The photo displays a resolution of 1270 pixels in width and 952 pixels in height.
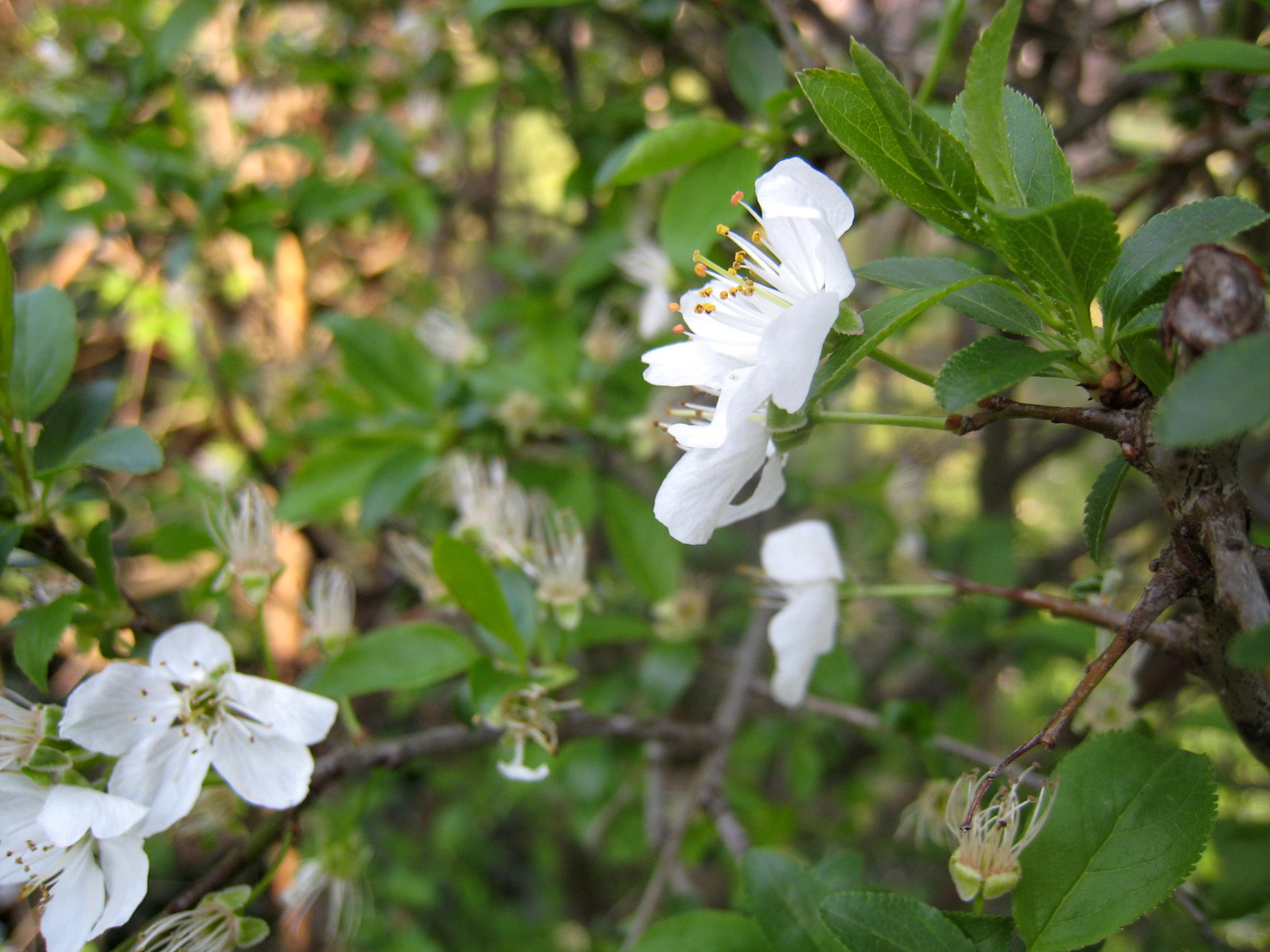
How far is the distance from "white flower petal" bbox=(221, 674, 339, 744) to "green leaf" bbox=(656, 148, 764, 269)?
54 cm

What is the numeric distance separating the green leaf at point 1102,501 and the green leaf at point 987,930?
277 millimetres

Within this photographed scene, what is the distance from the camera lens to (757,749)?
5.21 ft

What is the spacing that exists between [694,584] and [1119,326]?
42.2 inches

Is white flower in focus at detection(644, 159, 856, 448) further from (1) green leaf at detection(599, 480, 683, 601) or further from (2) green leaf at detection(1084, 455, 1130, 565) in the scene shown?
(1) green leaf at detection(599, 480, 683, 601)

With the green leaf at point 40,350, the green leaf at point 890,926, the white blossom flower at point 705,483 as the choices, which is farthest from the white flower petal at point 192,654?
the green leaf at point 890,926

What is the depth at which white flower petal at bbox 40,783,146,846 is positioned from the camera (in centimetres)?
61

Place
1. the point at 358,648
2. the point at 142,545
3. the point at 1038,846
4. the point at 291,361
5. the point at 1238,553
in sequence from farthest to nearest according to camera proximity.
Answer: the point at 291,361
the point at 142,545
the point at 358,648
the point at 1038,846
the point at 1238,553

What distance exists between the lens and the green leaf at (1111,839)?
0.56 meters

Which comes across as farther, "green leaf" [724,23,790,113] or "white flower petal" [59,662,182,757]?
"green leaf" [724,23,790,113]

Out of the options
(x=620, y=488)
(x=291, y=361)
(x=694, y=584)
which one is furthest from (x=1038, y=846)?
(x=291, y=361)

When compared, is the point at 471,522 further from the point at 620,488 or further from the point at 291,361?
the point at 291,361

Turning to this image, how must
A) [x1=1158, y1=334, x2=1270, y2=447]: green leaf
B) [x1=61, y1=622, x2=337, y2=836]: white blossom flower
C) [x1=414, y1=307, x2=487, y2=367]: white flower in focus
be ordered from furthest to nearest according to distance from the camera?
1. [x1=414, y1=307, x2=487, y2=367]: white flower in focus
2. [x1=61, y1=622, x2=337, y2=836]: white blossom flower
3. [x1=1158, y1=334, x2=1270, y2=447]: green leaf

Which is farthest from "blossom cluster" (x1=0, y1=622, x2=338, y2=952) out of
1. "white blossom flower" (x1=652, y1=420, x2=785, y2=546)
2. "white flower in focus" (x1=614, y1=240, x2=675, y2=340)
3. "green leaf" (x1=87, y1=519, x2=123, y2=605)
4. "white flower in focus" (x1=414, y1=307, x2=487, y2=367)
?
"white flower in focus" (x1=414, y1=307, x2=487, y2=367)

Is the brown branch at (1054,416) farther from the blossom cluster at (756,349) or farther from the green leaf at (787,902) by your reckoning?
the green leaf at (787,902)
